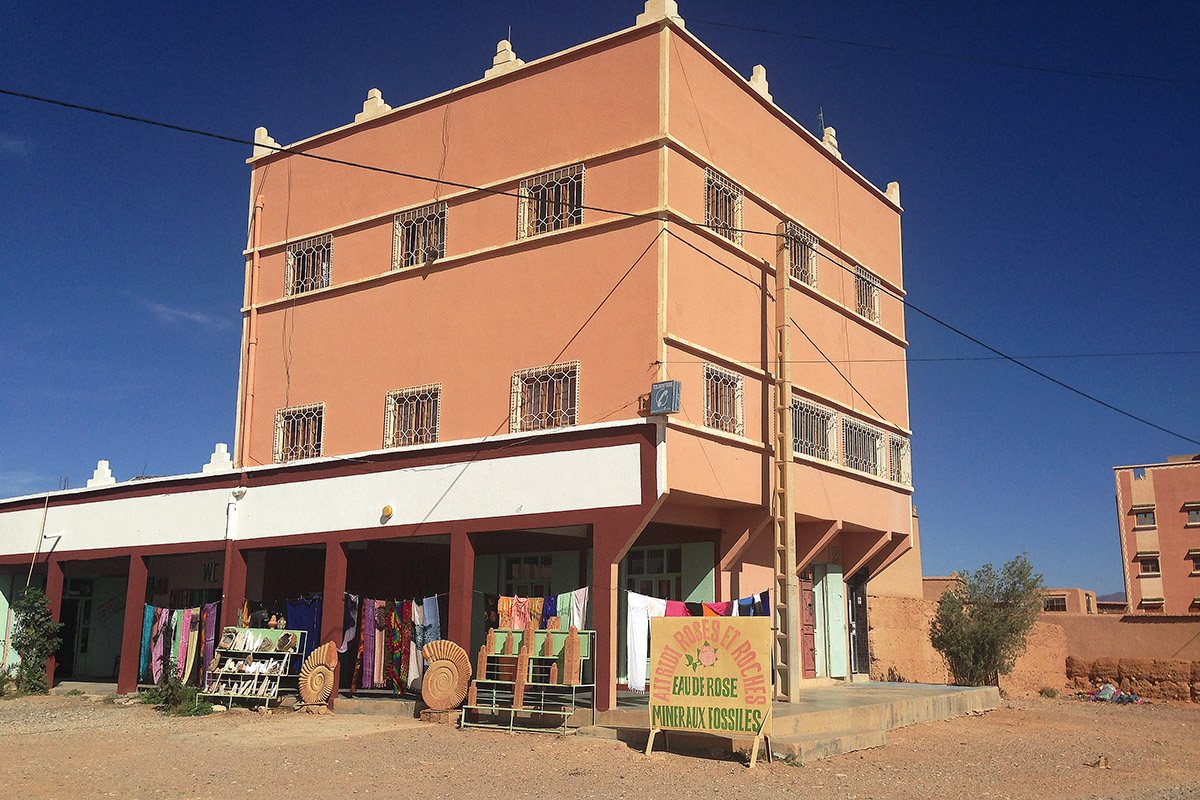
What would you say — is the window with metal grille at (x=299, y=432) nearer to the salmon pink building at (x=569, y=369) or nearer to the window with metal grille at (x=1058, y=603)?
the salmon pink building at (x=569, y=369)

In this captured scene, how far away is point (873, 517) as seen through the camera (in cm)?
2208

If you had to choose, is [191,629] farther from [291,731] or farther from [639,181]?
[639,181]

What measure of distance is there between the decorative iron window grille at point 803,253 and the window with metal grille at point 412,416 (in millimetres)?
7373

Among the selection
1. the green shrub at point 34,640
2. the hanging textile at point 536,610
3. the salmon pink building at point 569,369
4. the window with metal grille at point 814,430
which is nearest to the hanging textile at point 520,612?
the hanging textile at point 536,610

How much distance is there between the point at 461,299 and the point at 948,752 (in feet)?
36.5

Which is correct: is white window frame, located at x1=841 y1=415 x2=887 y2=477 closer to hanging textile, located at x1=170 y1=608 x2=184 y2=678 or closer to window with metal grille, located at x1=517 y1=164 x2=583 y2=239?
window with metal grille, located at x1=517 y1=164 x2=583 y2=239

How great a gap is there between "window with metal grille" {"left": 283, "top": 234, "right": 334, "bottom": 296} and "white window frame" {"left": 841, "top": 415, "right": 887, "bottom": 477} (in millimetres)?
11106

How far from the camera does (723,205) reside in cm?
1891

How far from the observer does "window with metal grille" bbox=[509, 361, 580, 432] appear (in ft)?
58.1

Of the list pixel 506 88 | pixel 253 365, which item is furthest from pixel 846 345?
pixel 253 365

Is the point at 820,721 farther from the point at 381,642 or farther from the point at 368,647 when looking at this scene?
the point at 368,647

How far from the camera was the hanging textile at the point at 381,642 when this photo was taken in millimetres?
18625

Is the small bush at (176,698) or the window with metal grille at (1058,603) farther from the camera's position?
the window with metal grille at (1058,603)

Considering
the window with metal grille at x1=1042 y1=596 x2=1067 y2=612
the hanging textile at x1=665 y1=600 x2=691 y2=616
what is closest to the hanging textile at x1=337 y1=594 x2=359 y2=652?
the hanging textile at x1=665 y1=600 x2=691 y2=616
